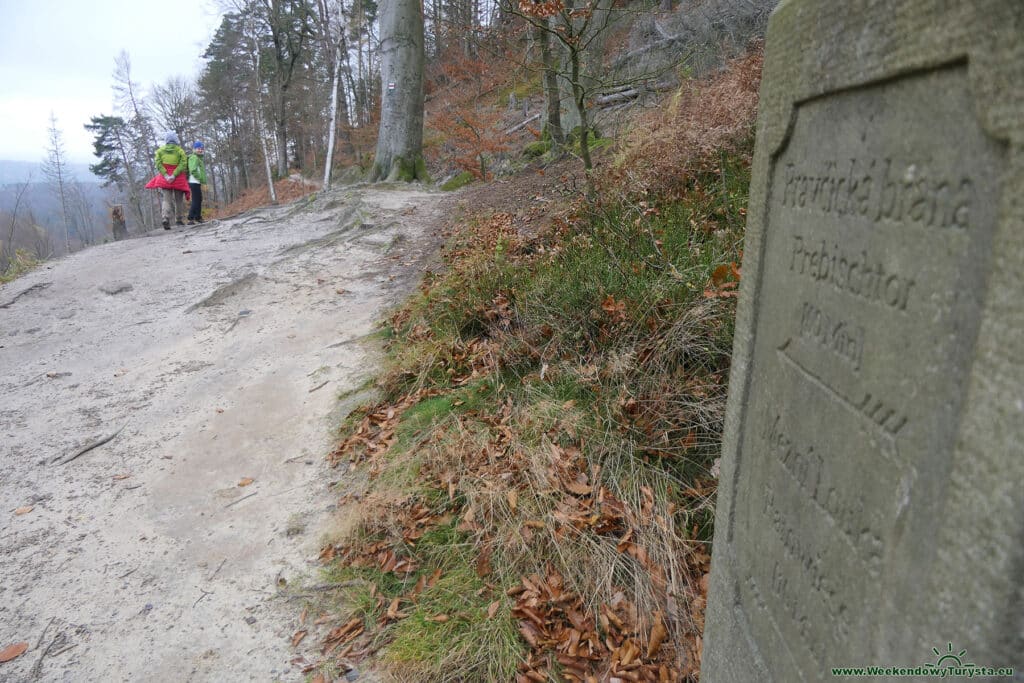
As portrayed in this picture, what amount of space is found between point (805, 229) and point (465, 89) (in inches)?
844

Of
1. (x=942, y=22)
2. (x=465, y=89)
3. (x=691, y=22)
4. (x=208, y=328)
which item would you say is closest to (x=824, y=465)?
(x=942, y=22)

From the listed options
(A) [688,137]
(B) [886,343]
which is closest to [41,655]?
(B) [886,343]

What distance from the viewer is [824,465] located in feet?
4.37

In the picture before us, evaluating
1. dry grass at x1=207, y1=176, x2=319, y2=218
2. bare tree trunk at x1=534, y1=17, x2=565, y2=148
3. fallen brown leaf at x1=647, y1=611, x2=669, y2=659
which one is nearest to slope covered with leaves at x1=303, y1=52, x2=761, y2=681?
fallen brown leaf at x1=647, y1=611, x2=669, y2=659

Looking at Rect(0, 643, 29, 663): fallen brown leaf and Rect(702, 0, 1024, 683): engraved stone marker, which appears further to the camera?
Rect(0, 643, 29, 663): fallen brown leaf

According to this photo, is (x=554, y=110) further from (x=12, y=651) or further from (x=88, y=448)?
(x=12, y=651)

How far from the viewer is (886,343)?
111 centimetres

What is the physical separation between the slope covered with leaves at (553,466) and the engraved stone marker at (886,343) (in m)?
1.00

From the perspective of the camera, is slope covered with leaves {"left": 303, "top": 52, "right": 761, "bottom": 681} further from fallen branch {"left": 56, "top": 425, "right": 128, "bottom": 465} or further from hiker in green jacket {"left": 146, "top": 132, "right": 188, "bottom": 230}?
hiker in green jacket {"left": 146, "top": 132, "right": 188, "bottom": 230}

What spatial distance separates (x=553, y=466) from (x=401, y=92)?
13.0m

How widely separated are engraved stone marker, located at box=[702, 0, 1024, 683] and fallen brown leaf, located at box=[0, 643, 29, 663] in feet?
11.4

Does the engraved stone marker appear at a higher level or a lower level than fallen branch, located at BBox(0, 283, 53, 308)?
higher

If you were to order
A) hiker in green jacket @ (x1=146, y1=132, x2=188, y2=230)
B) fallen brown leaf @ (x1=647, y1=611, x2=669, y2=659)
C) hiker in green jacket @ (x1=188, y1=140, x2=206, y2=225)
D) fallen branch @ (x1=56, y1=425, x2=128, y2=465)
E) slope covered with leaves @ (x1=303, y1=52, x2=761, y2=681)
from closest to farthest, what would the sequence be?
fallen brown leaf @ (x1=647, y1=611, x2=669, y2=659) → slope covered with leaves @ (x1=303, y1=52, x2=761, y2=681) → fallen branch @ (x1=56, y1=425, x2=128, y2=465) → hiker in green jacket @ (x1=146, y1=132, x2=188, y2=230) → hiker in green jacket @ (x1=188, y1=140, x2=206, y2=225)

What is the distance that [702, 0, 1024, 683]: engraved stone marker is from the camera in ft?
2.76
